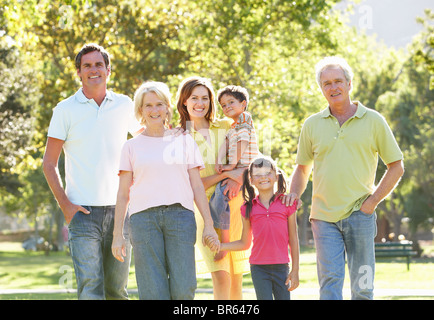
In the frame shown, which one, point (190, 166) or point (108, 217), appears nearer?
point (190, 166)

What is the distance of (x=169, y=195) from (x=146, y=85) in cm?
99

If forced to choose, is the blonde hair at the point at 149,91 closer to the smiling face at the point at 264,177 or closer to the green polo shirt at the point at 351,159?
the smiling face at the point at 264,177

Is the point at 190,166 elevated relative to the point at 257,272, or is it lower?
elevated

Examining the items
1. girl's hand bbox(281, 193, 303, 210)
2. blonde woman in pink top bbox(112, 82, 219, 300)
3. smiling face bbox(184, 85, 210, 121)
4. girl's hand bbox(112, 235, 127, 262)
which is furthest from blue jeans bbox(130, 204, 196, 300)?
smiling face bbox(184, 85, 210, 121)

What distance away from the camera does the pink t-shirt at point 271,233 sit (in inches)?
237

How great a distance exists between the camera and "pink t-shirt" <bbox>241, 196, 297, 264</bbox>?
6012mm

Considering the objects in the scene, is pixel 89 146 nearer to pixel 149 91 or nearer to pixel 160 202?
pixel 149 91

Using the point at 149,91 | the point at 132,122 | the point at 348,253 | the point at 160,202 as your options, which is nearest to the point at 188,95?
the point at 132,122

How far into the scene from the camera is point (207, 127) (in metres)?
6.64

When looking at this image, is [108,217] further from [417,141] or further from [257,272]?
[417,141]

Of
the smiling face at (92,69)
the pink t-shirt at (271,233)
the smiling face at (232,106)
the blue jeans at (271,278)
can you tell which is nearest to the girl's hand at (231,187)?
the pink t-shirt at (271,233)

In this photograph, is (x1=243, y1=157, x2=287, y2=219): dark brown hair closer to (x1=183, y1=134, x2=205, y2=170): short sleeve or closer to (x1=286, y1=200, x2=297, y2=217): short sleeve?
(x1=286, y1=200, x2=297, y2=217): short sleeve

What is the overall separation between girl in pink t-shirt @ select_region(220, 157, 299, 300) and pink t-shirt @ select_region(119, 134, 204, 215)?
824 mm
